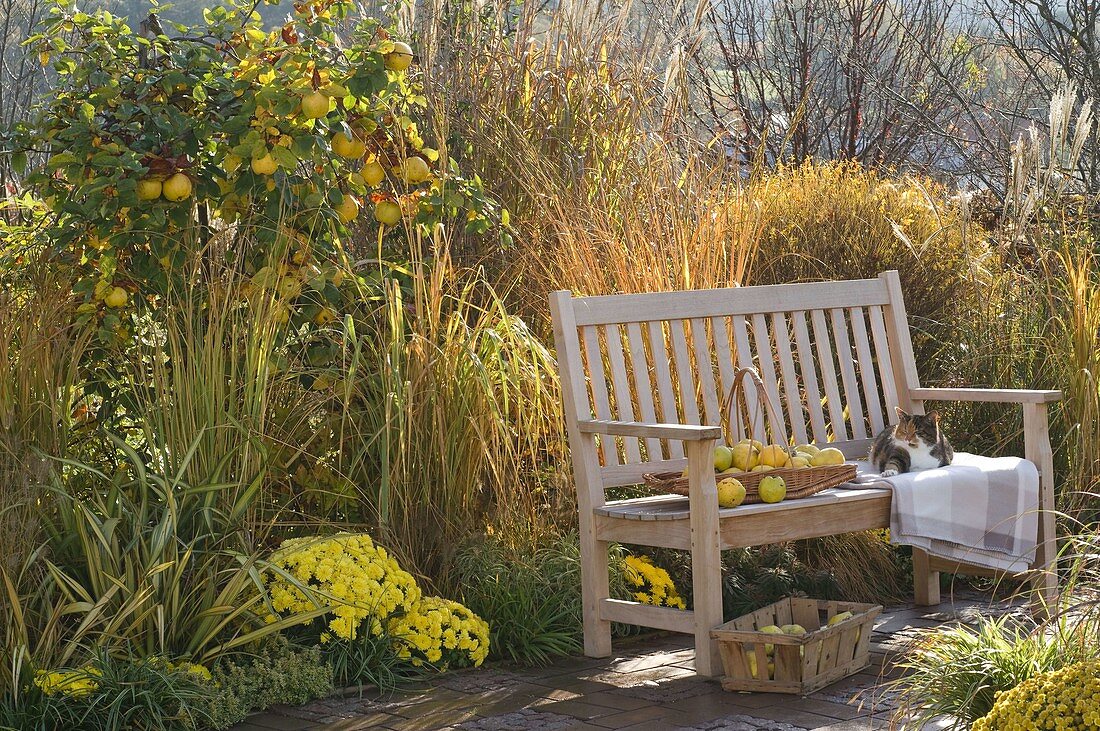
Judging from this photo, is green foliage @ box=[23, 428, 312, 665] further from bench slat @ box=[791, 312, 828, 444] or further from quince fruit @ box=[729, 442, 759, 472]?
bench slat @ box=[791, 312, 828, 444]

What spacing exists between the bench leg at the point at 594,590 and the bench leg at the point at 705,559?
35cm

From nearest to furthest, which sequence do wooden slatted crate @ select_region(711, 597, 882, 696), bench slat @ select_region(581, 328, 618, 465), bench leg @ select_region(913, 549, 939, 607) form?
wooden slatted crate @ select_region(711, 597, 882, 696)
bench slat @ select_region(581, 328, 618, 465)
bench leg @ select_region(913, 549, 939, 607)

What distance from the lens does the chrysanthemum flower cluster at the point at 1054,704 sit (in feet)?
7.00

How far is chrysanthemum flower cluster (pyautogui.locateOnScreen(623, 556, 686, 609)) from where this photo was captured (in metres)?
4.09

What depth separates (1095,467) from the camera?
4.54 m

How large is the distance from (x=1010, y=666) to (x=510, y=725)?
47.0 inches

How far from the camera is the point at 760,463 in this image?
12.4 ft

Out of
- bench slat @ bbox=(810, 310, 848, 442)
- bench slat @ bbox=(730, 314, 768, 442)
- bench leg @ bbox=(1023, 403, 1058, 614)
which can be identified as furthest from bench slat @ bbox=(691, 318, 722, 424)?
bench leg @ bbox=(1023, 403, 1058, 614)

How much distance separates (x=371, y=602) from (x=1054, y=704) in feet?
6.05

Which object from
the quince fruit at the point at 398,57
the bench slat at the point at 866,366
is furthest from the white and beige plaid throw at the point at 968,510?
the quince fruit at the point at 398,57

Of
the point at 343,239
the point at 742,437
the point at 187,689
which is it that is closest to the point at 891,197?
the point at 742,437

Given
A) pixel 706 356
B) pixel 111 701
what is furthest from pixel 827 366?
pixel 111 701

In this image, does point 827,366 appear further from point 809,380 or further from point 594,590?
point 594,590

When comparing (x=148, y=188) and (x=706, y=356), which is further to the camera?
(x=706, y=356)
